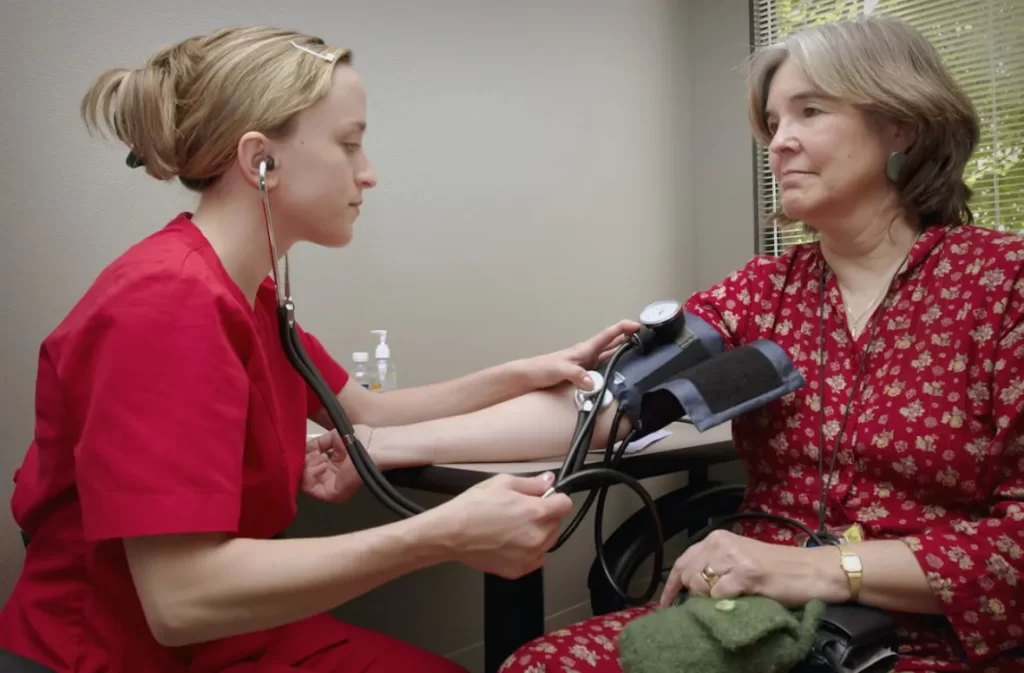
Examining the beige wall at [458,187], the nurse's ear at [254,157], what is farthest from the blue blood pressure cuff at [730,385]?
the beige wall at [458,187]

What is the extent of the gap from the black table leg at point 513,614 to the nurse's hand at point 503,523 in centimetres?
40

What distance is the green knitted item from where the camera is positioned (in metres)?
0.88

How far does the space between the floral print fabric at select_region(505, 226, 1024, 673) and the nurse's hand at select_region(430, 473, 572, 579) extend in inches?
10.9

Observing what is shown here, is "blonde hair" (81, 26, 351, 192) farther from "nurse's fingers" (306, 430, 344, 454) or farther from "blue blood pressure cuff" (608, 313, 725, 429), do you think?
"blue blood pressure cuff" (608, 313, 725, 429)

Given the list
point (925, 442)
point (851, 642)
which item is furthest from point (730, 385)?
point (851, 642)

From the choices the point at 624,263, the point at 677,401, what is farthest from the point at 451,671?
the point at 624,263

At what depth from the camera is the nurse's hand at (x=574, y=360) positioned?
1408 millimetres

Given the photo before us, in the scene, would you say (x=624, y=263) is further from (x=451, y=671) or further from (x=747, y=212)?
(x=451, y=671)

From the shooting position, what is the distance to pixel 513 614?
130 centimetres

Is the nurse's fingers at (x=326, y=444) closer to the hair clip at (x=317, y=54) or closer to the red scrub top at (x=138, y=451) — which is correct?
the red scrub top at (x=138, y=451)

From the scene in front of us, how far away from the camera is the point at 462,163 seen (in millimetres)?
2094

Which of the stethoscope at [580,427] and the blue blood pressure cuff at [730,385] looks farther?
the blue blood pressure cuff at [730,385]

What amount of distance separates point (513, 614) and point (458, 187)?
115cm

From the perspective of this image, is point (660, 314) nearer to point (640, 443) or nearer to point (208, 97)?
point (640, 443)
